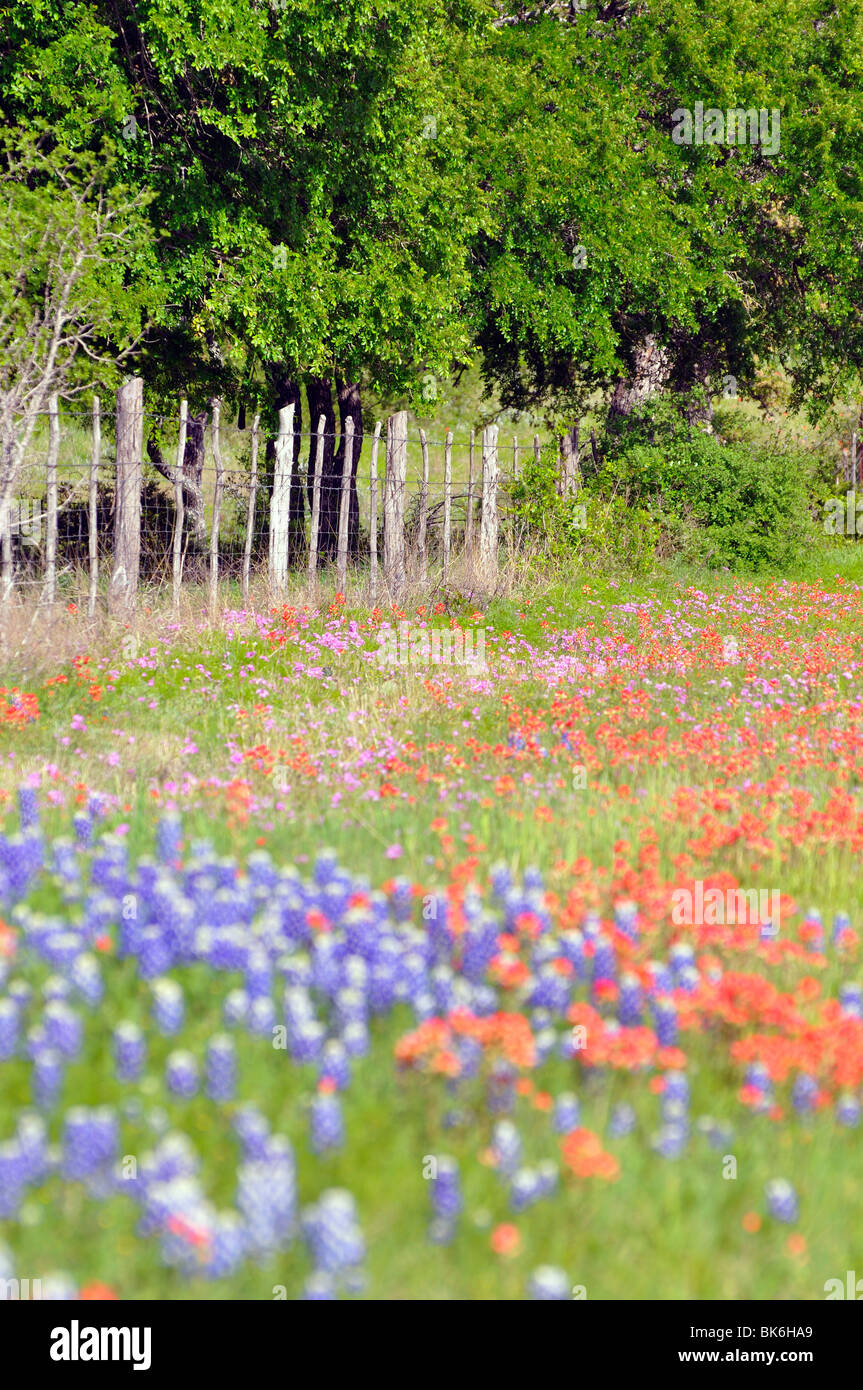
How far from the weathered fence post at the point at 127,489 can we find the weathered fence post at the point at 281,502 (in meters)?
2.19

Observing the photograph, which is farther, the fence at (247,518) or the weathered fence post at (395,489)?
the weathered fence post at (395,489)

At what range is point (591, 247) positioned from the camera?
22.9 metres

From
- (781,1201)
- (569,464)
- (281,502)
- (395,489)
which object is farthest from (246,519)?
(781,1201)

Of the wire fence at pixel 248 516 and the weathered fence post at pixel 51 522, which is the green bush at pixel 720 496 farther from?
the weathered fence post at pixel 51 522

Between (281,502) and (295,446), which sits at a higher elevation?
(295,446)

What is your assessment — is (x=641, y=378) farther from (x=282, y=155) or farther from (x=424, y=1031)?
(x=424, y=1031)

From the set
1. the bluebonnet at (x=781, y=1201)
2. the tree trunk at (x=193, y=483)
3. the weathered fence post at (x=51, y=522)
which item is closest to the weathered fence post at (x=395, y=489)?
the tree trunk at (x=193, y=483)

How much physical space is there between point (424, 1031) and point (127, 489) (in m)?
11.5

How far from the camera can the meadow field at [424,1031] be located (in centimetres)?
289

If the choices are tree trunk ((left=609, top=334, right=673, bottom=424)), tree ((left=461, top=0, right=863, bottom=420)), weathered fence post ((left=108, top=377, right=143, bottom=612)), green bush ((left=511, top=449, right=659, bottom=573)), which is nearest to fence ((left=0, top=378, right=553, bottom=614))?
weathered fence post ((left=108, top=377, right=143, bottom=612))

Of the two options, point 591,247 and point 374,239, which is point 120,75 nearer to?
point 374,239

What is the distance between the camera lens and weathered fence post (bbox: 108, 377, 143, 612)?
13695 mm

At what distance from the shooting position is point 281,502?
16188 mm

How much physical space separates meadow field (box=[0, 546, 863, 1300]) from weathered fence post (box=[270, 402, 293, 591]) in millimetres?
8252
